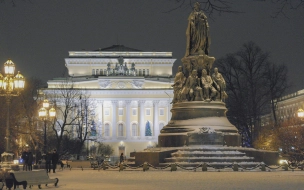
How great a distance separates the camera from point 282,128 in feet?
197

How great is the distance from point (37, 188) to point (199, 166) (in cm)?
1109

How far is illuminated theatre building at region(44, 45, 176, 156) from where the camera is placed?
117m

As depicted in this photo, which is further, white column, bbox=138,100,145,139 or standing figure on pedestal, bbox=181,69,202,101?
white column, bbox=138,100,145,139

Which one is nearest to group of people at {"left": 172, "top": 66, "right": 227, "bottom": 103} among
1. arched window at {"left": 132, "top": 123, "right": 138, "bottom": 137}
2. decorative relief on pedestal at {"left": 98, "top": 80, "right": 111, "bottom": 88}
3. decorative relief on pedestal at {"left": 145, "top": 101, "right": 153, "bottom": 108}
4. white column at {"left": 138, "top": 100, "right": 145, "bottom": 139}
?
decorative relief on pedestal at {"left": 98, "top": 80, "right": 111, "bottom": 88}

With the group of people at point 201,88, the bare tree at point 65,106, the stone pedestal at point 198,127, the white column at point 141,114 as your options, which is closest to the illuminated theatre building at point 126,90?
the white column at point 141,114

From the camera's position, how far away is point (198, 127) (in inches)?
1342

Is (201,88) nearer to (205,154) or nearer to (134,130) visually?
(205,154)

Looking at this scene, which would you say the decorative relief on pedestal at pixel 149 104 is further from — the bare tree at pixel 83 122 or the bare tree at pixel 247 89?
the bare tree at pixel 247 89

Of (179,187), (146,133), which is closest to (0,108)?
(179,187)

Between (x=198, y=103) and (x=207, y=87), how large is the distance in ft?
3.88

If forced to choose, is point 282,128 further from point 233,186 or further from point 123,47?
point 123,47

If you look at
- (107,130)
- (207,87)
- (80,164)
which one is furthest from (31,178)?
(107,130)

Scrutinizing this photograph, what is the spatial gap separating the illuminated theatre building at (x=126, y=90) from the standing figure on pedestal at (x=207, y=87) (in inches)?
3166

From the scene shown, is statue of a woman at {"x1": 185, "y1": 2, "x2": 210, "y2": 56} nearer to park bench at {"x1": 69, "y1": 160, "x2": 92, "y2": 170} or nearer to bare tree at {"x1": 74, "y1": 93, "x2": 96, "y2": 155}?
park bench at {"x1": 69, "y1": 160, "x2": 92, "y2": 170}
